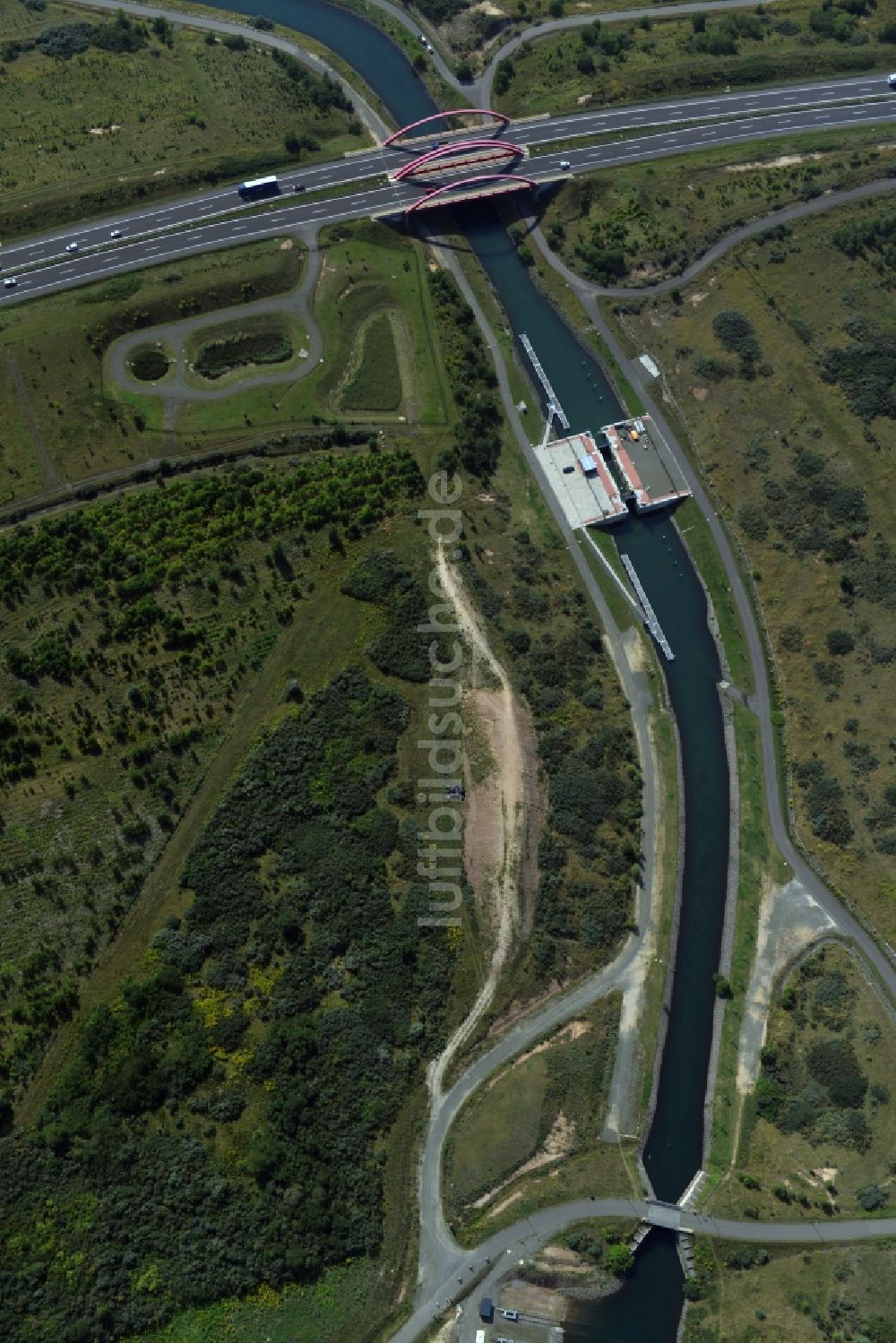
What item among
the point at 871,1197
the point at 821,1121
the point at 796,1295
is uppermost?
the point at 821,1121

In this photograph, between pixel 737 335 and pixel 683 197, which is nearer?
pixel 737 335

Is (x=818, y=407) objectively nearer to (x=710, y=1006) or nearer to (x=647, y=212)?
(x=647, y=212)

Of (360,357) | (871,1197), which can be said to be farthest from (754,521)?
(871,1197)

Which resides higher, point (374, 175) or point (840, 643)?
point (374, 175)

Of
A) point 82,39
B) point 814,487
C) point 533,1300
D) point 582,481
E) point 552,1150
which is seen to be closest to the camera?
point 533,1300

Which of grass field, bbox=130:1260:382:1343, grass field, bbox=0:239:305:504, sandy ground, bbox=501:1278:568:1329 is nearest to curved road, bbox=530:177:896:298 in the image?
grass field, bbox=0:239:305:504

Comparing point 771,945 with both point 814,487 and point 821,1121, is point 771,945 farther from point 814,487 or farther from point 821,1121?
point 814,487

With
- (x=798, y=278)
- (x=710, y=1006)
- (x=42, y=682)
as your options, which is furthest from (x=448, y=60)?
(x=710, y=1006)
